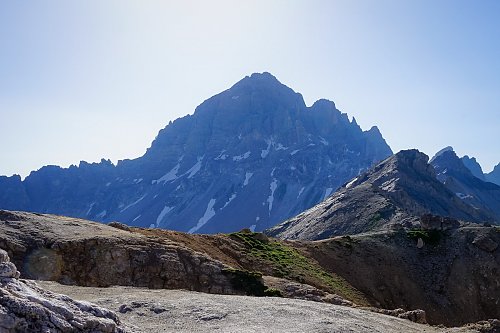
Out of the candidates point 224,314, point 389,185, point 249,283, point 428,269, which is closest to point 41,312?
point 224,314

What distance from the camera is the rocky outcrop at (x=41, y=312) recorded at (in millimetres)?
12469

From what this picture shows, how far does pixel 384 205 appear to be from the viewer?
11088 centimetres

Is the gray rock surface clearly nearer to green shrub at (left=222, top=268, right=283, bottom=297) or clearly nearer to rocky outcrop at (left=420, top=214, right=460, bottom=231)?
green shrub at (left=222, top=268, right=283, bottom=297)

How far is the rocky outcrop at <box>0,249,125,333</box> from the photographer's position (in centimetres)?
1247

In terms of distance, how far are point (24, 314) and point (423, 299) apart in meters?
55.6

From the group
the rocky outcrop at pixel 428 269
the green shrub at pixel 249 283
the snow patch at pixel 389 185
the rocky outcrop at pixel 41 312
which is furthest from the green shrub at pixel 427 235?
the snow patch at pixel 389 185

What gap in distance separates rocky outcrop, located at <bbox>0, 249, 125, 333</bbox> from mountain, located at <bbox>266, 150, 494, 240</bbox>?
244 ft

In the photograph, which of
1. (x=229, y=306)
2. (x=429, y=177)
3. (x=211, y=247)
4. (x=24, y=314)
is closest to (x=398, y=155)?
(x=429, y=177)

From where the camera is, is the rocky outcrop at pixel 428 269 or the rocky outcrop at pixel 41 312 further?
the rocky outcrop at pixel 428 269

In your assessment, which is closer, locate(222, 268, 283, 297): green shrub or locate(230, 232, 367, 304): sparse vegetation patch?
locate(222, 268, 283, 297): green shrub

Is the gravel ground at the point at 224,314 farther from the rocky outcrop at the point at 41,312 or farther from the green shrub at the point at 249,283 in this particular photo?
the green shrub at the point at 249,283

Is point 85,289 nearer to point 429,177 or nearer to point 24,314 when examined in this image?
point 24,314

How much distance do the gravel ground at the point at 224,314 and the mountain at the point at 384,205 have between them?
2382 inches

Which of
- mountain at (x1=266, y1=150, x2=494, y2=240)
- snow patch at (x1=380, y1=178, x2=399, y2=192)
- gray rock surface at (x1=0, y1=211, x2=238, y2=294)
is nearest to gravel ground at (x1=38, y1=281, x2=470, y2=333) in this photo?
gray rock surface at (x1=0, y1=211, x2=238, y2=294)
